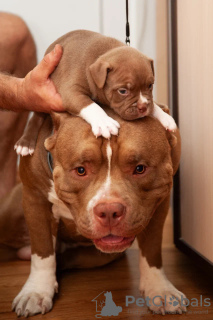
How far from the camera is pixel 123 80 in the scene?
1777mm

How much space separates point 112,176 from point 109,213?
15 centimetres

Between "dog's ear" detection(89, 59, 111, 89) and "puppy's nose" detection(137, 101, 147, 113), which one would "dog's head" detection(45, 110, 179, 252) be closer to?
"puppy's nose" detection(137, 101, 147, 113)

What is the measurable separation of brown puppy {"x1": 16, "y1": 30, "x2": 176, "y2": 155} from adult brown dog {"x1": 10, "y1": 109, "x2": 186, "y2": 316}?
49 mm

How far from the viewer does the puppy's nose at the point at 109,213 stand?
1.53 meters

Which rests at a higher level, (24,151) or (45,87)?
(45,87)

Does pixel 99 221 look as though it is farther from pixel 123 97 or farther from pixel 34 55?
pixel 34 55

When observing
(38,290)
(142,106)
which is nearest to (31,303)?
(38,290)

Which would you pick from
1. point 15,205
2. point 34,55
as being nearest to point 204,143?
point 15,205

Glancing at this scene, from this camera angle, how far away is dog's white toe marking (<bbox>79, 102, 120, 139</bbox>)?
62.4 inches

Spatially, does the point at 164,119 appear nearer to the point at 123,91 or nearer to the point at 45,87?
the point at 123,91

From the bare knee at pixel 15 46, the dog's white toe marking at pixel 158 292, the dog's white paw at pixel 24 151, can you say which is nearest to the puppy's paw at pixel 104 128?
the dog's white paw at pixel 24 151

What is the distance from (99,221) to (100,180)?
0.15 metres

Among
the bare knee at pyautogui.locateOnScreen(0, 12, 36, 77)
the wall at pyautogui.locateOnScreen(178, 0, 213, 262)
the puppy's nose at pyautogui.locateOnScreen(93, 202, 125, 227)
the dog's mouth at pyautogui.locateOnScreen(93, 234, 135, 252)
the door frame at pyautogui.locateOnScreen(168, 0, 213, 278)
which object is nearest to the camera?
the puppy's nose at pyautogui.locateOnScreen(93, 202, 125, 227)

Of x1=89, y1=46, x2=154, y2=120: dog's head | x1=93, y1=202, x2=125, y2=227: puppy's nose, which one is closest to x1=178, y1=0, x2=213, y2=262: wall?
x1=89, y1=46, x2=154, y2=120: dog's head
